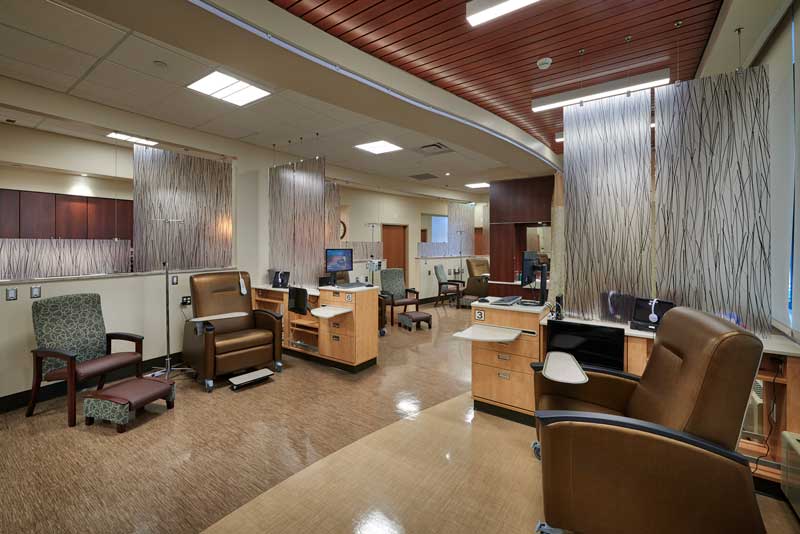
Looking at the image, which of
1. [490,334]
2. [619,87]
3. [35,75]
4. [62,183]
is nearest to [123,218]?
[62,183]

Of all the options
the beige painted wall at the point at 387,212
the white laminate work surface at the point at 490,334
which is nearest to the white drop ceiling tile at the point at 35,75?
the white laminate work surface at the point at 490,334

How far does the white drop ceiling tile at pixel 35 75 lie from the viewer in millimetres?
3184

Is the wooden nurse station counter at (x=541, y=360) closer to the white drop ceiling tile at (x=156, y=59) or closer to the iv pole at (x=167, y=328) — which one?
the white drop ceiling tile at (x=156, y=59)

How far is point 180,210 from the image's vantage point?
15.5ft

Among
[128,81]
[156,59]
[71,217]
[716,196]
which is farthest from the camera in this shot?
[71,217]

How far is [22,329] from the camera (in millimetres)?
3477

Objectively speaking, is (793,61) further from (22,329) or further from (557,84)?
(22,329)

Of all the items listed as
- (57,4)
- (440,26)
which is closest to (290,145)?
(57,4)

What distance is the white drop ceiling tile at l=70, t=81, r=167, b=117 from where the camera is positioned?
362 centimetres

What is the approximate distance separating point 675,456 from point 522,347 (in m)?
1.55

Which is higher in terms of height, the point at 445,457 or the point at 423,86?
the point at 423,86

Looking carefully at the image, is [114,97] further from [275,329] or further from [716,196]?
[716,196]

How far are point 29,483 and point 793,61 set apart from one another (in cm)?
Answer: 555

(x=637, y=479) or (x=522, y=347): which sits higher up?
(x=522, y=347)
